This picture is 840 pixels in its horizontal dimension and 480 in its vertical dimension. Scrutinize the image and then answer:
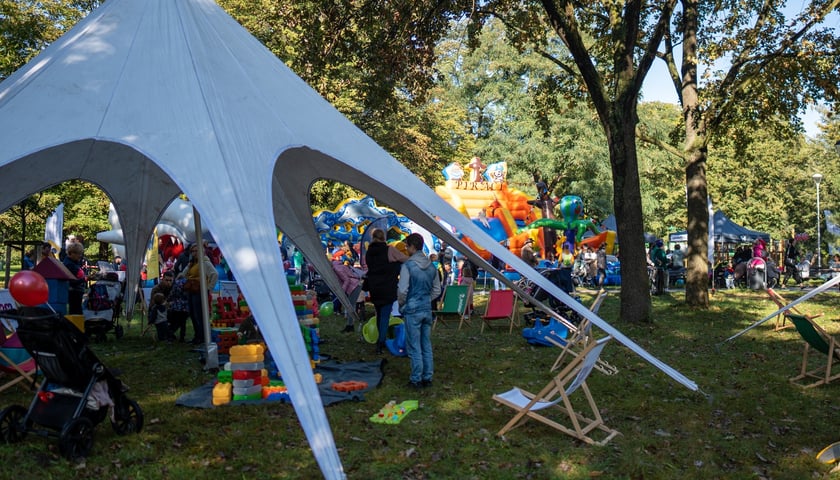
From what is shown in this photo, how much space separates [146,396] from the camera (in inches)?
295

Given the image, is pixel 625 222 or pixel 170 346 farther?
pixel 625 222

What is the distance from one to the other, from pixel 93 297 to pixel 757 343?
35.1ft

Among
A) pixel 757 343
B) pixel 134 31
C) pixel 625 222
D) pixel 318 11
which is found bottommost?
pixel 757 343

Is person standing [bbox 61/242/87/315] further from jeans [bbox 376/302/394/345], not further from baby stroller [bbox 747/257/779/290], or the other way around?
baby stroller [bbox 747/257/779/290]

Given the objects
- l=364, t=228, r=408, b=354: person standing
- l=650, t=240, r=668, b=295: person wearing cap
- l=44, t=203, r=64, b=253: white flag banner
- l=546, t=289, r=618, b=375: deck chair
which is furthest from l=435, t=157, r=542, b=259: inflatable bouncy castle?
l=546, t=289, r=618, b=375: deck chair

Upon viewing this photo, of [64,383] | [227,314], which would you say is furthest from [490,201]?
[64,383]

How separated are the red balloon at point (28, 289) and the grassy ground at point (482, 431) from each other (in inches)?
47.9

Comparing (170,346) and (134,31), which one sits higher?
(134,31)

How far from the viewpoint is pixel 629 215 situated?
12.7 metres

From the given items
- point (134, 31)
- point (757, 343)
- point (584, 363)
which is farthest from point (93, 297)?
point (757, 343)

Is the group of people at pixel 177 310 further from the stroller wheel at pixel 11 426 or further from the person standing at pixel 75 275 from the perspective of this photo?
the stroller wheel at pixel 11 426

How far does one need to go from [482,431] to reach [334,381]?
249cm

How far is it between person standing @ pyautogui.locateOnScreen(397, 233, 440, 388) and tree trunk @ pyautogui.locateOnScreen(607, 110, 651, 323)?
19.6 ft

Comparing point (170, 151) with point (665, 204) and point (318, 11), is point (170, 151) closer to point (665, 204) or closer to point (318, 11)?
point (318, 11)
